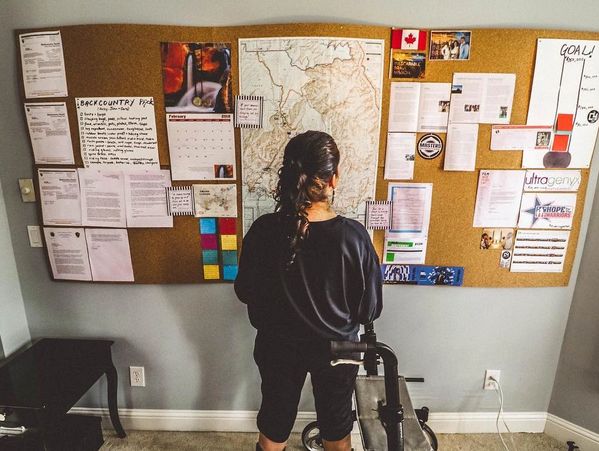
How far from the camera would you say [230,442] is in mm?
1902

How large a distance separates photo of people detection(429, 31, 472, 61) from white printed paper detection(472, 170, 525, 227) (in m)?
0.52

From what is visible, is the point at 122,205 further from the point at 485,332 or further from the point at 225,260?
the point at 485,332

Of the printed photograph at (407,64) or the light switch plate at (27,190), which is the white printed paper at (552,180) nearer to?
the printed photograph at (407,64)

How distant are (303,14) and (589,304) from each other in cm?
193

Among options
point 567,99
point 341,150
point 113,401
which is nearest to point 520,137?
point 567,99

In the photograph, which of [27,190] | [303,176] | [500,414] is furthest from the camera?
[500,414]

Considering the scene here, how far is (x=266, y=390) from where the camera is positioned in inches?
50.4

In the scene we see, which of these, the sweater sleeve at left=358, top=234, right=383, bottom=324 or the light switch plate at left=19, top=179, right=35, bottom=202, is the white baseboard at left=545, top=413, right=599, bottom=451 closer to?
the sweater sleeve at left=358, top=234, right=383, bottom=324

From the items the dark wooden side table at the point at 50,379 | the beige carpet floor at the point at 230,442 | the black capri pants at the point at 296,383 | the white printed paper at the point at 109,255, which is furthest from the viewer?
the beige carpet floor at the point at 230,442

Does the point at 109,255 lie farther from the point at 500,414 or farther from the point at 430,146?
the point at 500,414

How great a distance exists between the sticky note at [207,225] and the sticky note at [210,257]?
11 cm

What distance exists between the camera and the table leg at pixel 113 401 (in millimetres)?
1774

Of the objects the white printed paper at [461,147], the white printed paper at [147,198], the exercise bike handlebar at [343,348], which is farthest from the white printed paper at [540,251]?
the white printed paper at [147,198]

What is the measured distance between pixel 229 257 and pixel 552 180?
1559 millimetres
